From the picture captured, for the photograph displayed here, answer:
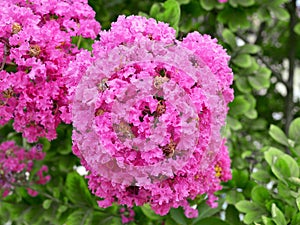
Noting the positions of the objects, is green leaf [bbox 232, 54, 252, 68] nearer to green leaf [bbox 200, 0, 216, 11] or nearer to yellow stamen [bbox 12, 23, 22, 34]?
green leaf [bbox 200, 0, 216, 11]

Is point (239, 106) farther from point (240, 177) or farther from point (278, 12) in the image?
point (278, 12)

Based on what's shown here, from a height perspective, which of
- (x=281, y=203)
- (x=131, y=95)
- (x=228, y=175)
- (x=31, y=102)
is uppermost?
(x=131, y=95)

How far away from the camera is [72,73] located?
1.12 m

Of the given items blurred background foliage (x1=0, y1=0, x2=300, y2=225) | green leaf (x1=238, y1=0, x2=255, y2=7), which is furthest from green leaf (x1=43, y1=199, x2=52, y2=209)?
green leaf (x1=238, y1=0, x2=255, y2=7)

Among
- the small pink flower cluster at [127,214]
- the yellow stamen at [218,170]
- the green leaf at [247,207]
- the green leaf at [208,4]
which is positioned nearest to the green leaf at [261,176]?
the green leaf at [247,207]

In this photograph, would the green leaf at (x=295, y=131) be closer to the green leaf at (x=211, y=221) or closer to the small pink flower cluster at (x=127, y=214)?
the green leaf at (x=211, y=221)

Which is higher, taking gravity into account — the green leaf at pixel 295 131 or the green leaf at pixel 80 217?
the green leaf at pixel 295 131

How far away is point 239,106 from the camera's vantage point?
1894 millimetres

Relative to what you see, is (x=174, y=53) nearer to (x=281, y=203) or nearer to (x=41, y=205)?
(x=281, y=203)

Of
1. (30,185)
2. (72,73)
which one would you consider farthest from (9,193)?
(72,73)

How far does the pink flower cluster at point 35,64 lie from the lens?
3.80ft

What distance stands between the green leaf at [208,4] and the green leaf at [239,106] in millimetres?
336

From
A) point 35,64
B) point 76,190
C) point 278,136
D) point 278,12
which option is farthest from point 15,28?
point 278,12

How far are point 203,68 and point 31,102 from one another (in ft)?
1.28
